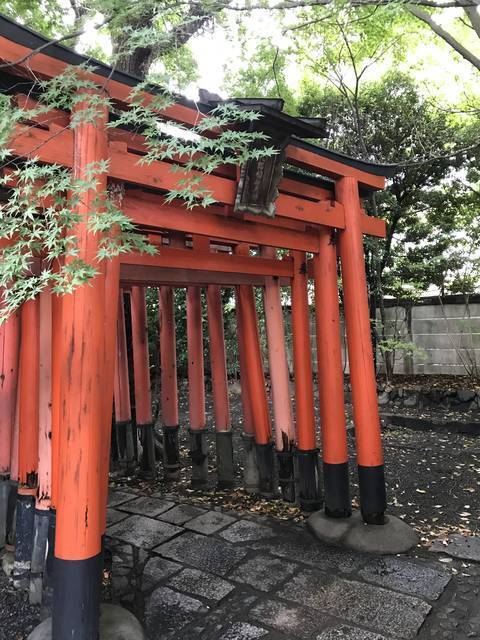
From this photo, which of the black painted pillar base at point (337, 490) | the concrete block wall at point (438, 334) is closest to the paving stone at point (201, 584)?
the black painted pillar base at point (337, 490)

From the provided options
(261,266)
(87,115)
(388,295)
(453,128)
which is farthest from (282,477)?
(453,128)

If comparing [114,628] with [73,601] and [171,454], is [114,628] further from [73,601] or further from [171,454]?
[171,454]

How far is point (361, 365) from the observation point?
424 centimetres

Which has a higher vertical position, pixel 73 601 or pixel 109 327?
pixel 109 327

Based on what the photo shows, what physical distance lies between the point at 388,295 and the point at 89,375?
8803 millimetres

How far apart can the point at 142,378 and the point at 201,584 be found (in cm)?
323

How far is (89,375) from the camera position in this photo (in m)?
2.57

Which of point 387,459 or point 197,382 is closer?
point 197,382

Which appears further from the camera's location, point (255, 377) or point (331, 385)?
point (255, 377)

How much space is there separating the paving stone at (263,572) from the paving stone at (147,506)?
1.41 m

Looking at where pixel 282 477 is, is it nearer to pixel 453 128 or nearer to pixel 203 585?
pixel 203 585

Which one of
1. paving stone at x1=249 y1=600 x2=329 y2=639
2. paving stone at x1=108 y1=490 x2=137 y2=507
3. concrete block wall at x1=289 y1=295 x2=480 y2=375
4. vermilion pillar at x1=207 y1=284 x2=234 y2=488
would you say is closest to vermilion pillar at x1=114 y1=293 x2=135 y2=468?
paving stone at x1=108 y1=490 x2=137 y2=507

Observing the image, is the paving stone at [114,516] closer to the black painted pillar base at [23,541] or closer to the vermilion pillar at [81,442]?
the black painted pillar base at [23,541]

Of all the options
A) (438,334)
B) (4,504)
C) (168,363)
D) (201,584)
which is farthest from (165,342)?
(438,334)
